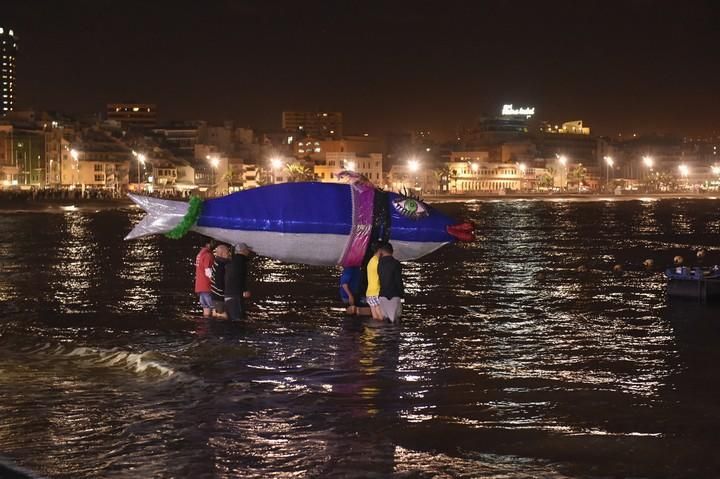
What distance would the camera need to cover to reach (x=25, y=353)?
15500 millimetres

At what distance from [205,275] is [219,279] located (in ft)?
0.99

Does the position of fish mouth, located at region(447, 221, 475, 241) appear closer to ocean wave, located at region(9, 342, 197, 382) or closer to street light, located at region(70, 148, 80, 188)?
ocean wave, located at region(9, 342, 197, 382)

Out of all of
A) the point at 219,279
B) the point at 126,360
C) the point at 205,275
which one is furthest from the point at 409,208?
the point at 126,360

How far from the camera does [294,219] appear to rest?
17797mm

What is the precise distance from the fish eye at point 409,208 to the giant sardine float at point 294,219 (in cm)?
2

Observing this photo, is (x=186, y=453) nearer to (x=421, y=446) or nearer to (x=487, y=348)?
(x=421, y=446)

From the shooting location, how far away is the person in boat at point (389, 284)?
1723 centimetres

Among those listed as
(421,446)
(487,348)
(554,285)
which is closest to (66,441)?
(421,446)

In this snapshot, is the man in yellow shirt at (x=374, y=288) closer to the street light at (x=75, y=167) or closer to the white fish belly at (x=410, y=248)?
the white fish belly at (x=410, y=248)

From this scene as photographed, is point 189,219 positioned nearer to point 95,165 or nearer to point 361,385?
point 361,385

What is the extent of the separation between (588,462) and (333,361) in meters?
5.59

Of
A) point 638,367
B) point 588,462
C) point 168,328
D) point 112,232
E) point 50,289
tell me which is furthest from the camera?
point 112,232

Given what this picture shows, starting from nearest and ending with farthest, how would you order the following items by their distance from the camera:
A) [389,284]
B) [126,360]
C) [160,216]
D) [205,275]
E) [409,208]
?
[126,360], [389,284], [160,216], [205,275], [409,208]

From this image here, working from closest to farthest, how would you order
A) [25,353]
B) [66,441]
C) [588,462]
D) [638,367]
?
[588,462]
[66,441]
[638,367]
[25,353]
